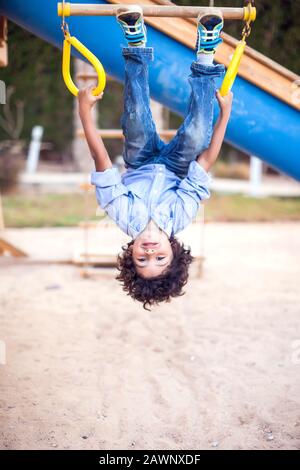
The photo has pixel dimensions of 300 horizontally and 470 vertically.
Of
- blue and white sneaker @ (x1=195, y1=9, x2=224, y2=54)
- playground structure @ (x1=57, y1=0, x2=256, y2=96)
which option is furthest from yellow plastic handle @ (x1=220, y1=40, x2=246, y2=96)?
blue and white sneaker @ (x1=195, y1=9, x2=224, y2=54)

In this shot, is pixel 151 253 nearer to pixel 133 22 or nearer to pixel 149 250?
pixel 149 250

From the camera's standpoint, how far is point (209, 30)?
2693 mm

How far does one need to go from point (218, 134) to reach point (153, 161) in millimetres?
439

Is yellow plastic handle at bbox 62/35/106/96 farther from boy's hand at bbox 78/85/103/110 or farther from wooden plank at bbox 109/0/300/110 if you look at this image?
wooden plank at bbox 109/0/300/110

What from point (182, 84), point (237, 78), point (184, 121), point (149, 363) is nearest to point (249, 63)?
point (237, 78)

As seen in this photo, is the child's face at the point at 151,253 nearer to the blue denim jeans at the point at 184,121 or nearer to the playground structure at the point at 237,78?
the blue denim jeans at the point at 184,121

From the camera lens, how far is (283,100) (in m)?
3.40

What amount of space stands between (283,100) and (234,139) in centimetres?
35

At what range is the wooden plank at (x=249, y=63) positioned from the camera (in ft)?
11.1

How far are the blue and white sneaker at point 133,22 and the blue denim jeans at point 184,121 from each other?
0.05 metres

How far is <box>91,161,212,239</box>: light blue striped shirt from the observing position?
2.86 metres

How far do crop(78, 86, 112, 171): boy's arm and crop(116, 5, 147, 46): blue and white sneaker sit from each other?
30cm

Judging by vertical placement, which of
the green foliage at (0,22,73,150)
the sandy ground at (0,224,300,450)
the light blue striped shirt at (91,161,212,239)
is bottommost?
the green foliage at (0,22,73,150)
